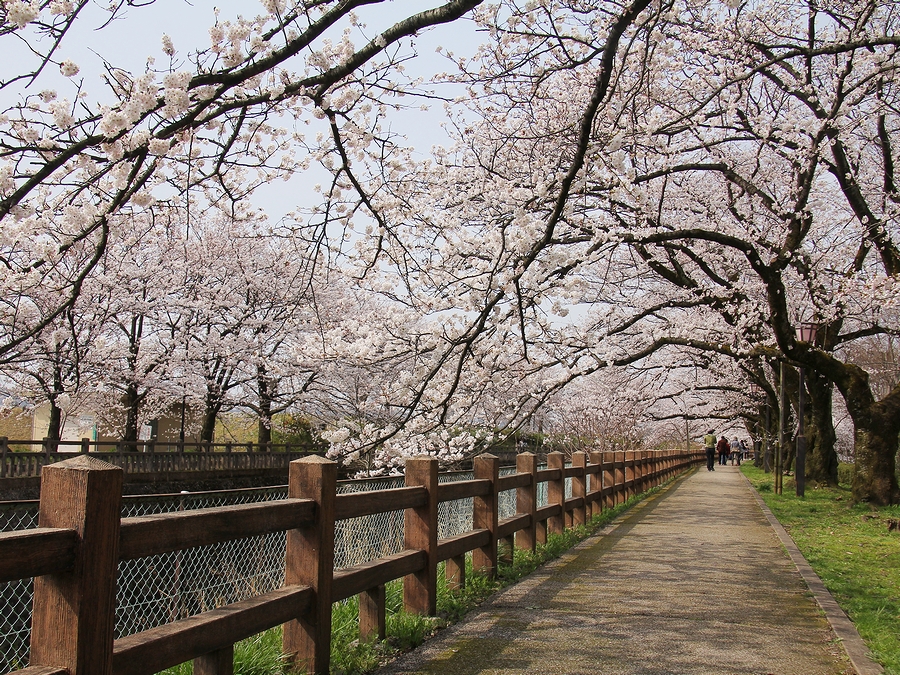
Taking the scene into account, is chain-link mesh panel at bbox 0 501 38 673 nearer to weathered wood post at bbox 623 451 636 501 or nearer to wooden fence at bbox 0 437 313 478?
wooden fence at bbox 0 437 313 478

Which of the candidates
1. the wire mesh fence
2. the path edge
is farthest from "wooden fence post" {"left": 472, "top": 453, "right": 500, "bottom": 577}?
the path edge

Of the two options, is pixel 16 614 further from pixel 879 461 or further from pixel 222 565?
pixel 879 461

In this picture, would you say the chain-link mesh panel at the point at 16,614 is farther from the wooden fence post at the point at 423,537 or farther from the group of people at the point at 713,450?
the group of people at the point at 713,450

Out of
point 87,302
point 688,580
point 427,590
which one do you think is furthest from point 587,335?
point 87,302

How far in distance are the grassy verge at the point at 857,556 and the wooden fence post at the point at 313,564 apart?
3.33m

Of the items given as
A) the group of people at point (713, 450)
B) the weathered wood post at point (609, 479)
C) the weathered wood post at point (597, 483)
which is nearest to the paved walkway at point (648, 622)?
the weathered wood post at point (597, 483)

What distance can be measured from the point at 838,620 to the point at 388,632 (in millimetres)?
3463

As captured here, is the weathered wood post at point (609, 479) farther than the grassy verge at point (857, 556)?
Yes

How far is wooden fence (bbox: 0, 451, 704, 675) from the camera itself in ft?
8.59

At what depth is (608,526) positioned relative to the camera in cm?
1220

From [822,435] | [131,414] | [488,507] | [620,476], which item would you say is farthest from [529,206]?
[131,414]

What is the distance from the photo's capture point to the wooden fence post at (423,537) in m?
5.71

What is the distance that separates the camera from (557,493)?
33.7 ft

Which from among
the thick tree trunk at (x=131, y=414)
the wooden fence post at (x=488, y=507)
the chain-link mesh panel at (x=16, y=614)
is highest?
the thick tree trunk at (x=131, y=414)
